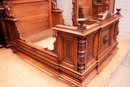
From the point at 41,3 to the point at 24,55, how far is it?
1.31m

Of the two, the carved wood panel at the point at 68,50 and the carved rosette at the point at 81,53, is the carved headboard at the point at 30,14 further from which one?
the carved rosette at the point at 81,53

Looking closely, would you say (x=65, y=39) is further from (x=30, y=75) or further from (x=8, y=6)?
(x=8, y=6)

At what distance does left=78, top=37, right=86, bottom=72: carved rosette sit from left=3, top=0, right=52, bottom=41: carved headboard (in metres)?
1.56

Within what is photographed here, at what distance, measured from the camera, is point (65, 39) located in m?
1.69

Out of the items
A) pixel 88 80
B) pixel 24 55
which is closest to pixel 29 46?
pixel 24 55

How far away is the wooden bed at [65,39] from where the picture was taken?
1.63 metres

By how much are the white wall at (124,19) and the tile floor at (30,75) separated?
956 mm

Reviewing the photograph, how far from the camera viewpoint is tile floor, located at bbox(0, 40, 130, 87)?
1815 mm

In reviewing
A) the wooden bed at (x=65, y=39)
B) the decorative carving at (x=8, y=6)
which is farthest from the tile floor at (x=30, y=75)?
the decorative carving at (x=8, y=6)

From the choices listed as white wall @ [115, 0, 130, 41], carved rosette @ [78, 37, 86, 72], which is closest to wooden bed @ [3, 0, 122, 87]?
carved rosette @ [78, 37, 86, 72]

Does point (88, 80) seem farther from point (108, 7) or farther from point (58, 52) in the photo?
point (108, 7)

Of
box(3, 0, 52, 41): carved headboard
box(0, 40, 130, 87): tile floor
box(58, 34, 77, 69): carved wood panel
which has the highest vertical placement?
box(3, 0, 52, 41): carved headboard

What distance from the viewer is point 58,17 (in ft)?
10.6

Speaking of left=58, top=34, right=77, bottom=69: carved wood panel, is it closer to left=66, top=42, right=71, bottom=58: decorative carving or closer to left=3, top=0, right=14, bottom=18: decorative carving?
left=66, top=42, right=71, bottom=58: decorative carving
